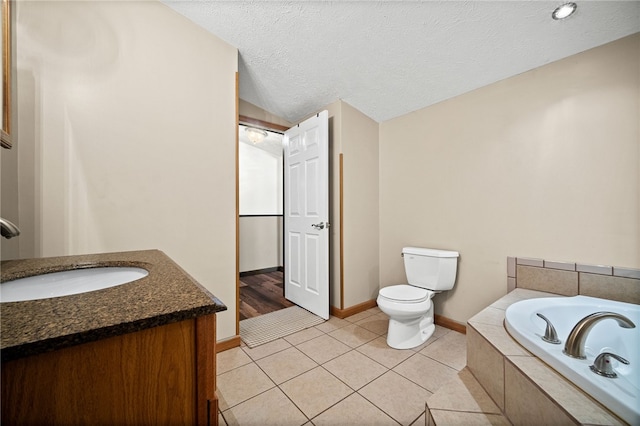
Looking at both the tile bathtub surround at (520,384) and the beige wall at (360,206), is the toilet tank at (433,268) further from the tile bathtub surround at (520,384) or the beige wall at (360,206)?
the tile bathtub surround at (520,384)

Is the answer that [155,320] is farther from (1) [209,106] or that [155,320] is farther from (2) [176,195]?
(1) [209,106]

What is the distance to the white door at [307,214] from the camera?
2.43m

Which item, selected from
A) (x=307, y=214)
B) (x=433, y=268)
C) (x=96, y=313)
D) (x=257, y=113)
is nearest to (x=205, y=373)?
(x=96, y=313)

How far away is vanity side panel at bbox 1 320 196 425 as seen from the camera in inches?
16.0

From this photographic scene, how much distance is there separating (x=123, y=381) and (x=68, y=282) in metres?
0.79

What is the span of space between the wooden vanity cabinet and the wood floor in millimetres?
2148

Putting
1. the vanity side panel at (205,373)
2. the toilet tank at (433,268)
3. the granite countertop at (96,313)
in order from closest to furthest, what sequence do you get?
the granite countertop at (96,313), the vanity side panel at (205,373), the toilet tank at (433,268)

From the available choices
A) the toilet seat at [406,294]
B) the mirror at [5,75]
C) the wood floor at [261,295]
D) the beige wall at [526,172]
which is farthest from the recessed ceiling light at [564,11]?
the wood floor at [261,295]

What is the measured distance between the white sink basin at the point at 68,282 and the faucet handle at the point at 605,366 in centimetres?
160

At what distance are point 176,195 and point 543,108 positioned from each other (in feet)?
8.54

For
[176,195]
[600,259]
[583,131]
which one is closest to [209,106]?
[176,195]

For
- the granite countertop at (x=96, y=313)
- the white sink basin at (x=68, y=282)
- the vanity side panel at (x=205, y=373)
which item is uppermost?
the granite countertop at (x=96, y=313)

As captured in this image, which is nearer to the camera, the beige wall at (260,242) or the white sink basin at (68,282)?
the white sink basin at (68,282)

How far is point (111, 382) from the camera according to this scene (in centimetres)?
47
